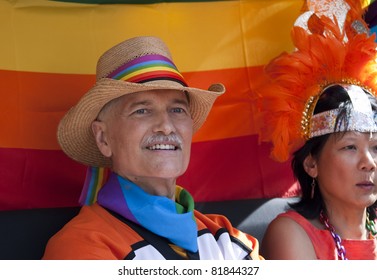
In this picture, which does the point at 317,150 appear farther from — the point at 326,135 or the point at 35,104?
the point at 35,104

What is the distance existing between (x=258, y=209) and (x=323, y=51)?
82 cm

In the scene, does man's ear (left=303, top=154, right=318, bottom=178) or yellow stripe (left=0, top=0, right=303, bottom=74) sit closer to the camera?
man's ear (left=303, top=154, right=318, bottom=178)

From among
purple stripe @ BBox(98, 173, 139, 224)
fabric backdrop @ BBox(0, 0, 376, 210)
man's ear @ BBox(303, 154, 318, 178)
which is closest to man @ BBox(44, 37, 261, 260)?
purple stripe @ BBox(98, 173, 139, 224)

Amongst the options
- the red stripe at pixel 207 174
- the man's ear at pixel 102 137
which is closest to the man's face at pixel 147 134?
the man's ear at pixel 102 137

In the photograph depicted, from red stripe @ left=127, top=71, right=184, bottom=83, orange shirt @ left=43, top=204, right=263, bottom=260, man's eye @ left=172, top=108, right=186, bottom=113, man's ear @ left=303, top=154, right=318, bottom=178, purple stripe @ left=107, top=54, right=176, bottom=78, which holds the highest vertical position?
purple stripe @ left=107, top=54, right=176, bottom=78

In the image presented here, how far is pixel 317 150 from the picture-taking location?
130 inches

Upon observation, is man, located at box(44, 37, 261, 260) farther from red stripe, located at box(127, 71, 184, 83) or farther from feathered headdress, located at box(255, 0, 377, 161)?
feathered headdress, located at box(255, 0, 377, 161)

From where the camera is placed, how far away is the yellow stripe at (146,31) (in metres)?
3.43

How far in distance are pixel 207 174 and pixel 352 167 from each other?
79cm

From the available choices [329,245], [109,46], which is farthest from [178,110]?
[329,245]

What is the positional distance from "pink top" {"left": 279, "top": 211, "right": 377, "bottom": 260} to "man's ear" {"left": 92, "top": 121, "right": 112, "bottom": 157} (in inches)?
34.2

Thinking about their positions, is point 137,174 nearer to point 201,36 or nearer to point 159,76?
point 159,76

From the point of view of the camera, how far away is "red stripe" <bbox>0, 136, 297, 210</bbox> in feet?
10.9

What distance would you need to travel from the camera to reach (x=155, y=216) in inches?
108
